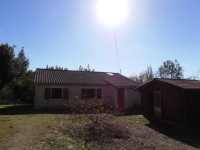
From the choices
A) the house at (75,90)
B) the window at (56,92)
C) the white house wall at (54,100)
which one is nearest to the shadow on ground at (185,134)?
the house at (75,90)

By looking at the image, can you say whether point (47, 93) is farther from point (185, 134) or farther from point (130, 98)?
point (185, 134)

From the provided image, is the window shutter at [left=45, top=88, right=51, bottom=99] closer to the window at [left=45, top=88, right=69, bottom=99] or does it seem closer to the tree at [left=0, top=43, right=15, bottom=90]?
the window at [left=45, top=88, right=69, bottom=99]

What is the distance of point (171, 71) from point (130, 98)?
31.6 m

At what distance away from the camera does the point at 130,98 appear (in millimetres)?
18578

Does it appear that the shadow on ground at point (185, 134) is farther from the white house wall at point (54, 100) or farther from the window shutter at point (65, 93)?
the window shutter at point (65, 93)

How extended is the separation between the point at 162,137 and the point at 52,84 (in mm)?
12432

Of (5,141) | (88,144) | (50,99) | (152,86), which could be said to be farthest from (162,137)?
(50,99)

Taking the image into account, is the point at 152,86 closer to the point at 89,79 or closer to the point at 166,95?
the point at 166,95

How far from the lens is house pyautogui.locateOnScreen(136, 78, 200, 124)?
10383 mm

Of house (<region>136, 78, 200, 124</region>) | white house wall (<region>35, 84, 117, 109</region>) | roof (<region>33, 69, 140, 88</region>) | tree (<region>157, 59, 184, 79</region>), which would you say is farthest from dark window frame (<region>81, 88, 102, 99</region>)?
tree (<region>157, 59, 184, 79</region>)

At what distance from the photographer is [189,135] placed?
29.6ft

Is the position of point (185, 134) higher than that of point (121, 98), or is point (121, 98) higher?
point (121, 98)

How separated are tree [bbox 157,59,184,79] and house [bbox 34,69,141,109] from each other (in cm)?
3020

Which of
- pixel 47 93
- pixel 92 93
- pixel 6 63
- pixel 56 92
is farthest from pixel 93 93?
pixel 6 63
